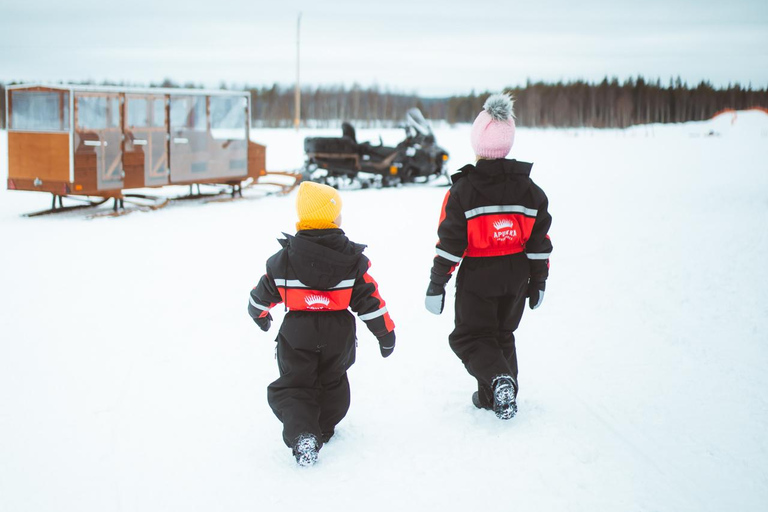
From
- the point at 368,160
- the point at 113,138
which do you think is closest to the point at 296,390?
the point at 113,138

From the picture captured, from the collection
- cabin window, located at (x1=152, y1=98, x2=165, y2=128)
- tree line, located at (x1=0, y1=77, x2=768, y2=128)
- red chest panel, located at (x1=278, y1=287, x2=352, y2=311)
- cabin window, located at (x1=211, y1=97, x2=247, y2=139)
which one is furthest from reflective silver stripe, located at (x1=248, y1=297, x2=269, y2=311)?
tree line, located at (x1=0, y1=77, x2=768, y2=128)

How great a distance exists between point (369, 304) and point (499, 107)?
3.79ft

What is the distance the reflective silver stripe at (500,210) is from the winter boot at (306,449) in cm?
123

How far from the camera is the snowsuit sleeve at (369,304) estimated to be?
3.20 meters

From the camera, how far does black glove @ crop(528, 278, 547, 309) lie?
361cm

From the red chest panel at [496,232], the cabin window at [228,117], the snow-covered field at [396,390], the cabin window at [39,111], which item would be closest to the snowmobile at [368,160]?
the cabin window at [228,117]

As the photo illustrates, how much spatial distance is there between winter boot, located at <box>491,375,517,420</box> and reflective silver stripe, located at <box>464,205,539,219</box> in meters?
0.76

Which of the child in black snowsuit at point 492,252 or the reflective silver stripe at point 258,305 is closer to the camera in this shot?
the reflective silver stripe at point 258,305

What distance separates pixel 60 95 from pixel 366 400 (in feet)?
27.5

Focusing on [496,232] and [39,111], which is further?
[39,111]

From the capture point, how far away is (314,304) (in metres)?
3.16

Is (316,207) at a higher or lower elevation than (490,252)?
higher

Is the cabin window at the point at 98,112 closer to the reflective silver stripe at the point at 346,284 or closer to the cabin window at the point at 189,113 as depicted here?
the cabin window at the point at 189,113

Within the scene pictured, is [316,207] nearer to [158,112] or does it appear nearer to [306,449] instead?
[306,449]
